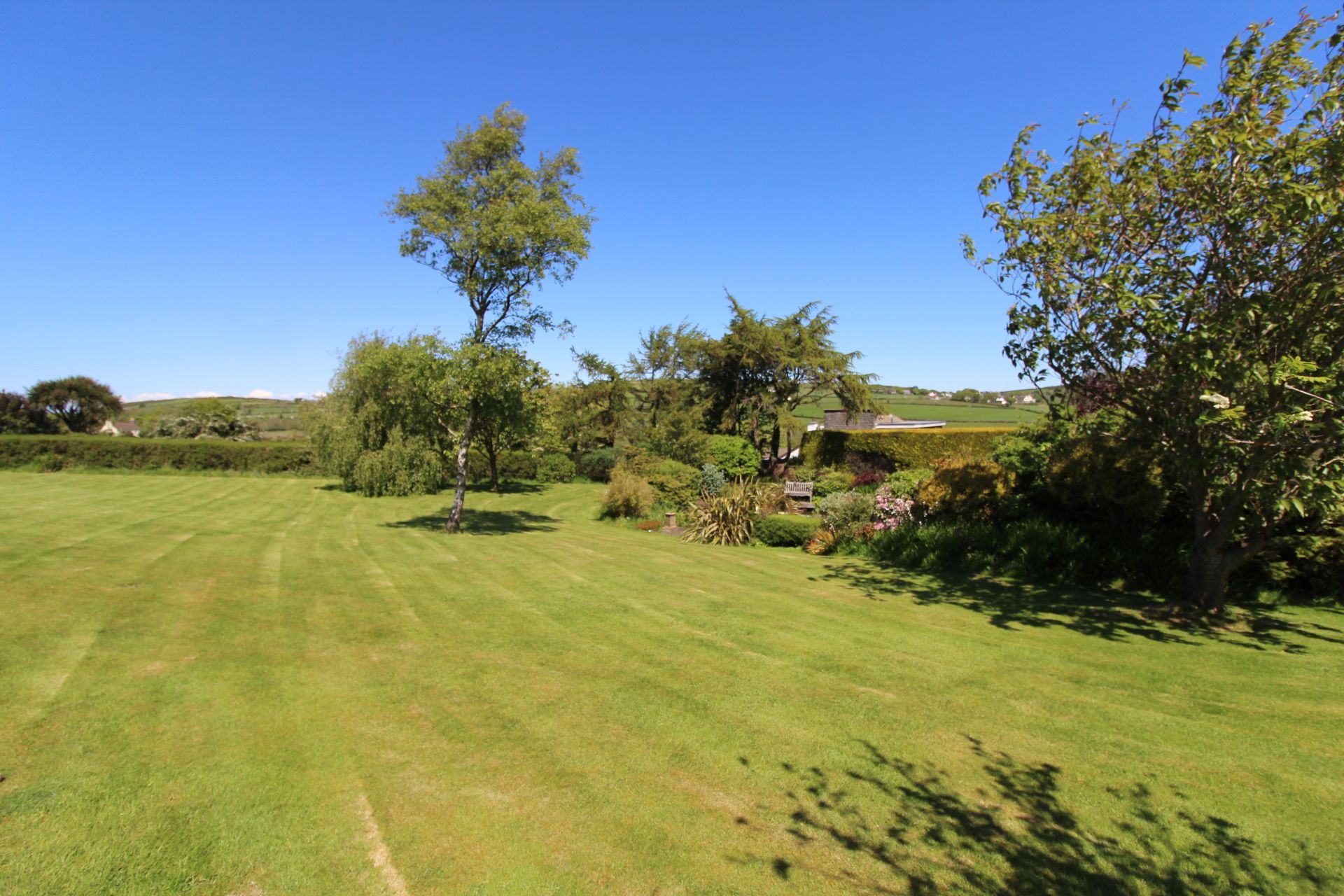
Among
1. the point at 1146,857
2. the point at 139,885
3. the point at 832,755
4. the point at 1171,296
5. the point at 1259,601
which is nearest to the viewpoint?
the point at 139,885

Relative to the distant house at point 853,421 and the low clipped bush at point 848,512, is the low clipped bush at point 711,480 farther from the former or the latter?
the distant house at point 853,421

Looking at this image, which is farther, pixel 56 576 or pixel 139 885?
pixel 56 576

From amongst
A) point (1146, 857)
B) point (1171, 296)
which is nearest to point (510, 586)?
point (1146, 857)

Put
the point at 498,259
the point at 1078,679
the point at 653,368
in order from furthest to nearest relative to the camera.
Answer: the point at 653,368 < the point at 498,259 < the point at 1078,679

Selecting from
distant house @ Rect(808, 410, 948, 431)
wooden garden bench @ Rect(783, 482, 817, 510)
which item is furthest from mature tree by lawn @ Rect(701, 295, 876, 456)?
wooden garden bench @ Rect(783, 482, 817, 510)

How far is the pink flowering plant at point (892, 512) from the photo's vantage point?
1419 centimetres

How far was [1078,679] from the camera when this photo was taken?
625 cm

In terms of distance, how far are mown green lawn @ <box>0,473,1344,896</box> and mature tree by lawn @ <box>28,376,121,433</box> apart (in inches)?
1882

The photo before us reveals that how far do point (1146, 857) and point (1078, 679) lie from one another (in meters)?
2.95

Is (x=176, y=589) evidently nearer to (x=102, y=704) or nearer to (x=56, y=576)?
(x=56, y=576)

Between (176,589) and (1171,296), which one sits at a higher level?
(1171,296)

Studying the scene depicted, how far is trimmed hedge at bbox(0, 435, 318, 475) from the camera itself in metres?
33.3

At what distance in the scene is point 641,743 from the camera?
473 cm

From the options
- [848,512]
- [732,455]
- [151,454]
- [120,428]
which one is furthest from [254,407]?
[848,512]
